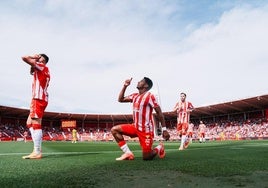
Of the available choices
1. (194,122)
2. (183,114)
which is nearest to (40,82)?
(183,114)

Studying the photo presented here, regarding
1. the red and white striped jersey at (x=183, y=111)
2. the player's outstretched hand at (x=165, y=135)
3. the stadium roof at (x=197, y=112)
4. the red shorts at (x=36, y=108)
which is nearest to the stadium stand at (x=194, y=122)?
the stadium roof at (x=197, y=112)

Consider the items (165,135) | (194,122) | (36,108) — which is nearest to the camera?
(165,135)

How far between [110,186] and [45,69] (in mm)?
4164

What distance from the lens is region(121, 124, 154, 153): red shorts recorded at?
5.43 metres

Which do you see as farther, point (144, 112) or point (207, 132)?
point (207, 132)

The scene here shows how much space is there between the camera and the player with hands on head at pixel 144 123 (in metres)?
5.48

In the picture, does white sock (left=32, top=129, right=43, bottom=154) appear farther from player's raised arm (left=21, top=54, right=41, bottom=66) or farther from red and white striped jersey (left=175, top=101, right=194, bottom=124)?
red and white striped jersey (left=175, top=101, right=194, bottom=124)

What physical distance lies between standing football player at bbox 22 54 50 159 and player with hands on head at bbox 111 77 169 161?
1604 millimetres

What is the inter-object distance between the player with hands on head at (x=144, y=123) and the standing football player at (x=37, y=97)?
1604 mm

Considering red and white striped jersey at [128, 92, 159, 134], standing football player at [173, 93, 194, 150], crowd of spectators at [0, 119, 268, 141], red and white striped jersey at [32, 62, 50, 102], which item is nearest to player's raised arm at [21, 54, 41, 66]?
red and white striped jersey at [32, 62, 50, 102]

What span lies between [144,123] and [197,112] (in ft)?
160

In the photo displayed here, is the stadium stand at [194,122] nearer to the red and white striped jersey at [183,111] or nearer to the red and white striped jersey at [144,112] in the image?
the red and white striped jersey at [183,111]

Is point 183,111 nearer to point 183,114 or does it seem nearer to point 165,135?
point 183,114

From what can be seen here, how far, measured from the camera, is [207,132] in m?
47.9
